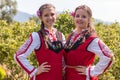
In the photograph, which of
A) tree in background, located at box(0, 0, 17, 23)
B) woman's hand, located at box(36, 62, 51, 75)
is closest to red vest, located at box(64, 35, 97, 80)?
woman's hand, located at box(36, 62, 51, 75)

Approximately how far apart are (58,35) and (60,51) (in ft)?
0.77

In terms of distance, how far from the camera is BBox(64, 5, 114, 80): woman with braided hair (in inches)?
165

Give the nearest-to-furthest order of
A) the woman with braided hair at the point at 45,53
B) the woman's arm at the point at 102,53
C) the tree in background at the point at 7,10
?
the woman's arm at the point at 102,53, the woman with braided hair at the point at 45,53, the tree in background at the point at 7,10

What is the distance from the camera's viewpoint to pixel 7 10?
58781 millimetres

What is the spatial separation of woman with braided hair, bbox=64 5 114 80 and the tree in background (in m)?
52.3

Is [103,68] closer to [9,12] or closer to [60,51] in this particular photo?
[60,51]

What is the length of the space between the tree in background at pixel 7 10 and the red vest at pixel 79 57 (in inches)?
2060

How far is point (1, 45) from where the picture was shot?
898cm

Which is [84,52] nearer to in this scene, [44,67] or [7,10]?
[44,67]

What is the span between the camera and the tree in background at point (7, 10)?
56.3m

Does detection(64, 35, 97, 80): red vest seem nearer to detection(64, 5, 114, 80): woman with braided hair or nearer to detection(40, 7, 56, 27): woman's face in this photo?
detection(64, 5, 114, 80): woman with braided hair

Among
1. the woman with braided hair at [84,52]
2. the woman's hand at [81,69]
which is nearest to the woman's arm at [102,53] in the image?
the woman with braided hair at [84,52]

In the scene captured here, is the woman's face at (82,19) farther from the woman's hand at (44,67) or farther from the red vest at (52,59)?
the woman's hand at (44,67)

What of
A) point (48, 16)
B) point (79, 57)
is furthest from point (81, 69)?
point (48, 16)
